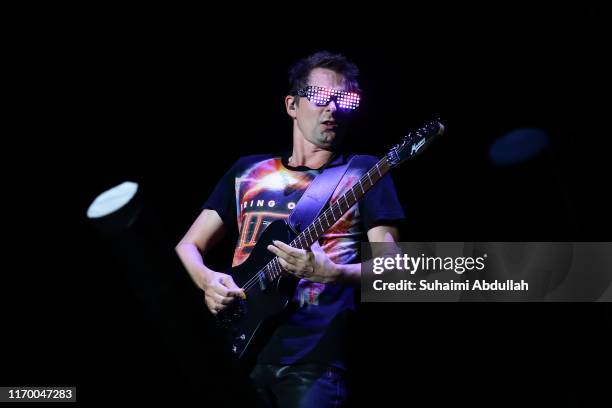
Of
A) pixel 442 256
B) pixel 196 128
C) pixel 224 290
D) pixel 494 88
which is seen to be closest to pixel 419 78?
pixel 494 88

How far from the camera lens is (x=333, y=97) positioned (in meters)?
2.97

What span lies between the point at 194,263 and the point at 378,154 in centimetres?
126

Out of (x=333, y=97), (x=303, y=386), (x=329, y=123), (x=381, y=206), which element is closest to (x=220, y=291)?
(x=303, y=386)

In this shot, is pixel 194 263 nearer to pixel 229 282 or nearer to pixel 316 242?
pixel 229 282

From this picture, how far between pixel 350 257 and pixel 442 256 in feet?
2.06

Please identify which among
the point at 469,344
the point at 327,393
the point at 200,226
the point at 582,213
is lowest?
the point at 469,344

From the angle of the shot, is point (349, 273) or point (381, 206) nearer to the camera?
point (349, 273)

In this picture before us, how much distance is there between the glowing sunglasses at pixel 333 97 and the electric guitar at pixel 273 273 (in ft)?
1.38

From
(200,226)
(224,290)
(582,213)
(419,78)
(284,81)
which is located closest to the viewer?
(224,290)

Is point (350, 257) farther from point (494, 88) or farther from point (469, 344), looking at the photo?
point (494, 88)

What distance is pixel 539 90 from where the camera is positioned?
3.40m

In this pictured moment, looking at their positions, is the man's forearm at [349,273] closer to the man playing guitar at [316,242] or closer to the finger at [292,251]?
the man playing guitar at [316,242]

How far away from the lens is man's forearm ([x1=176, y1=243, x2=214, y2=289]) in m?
2.75

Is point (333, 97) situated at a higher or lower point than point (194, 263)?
higher
